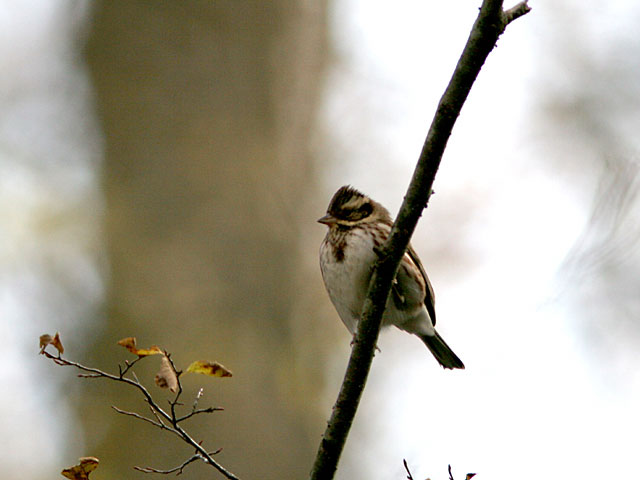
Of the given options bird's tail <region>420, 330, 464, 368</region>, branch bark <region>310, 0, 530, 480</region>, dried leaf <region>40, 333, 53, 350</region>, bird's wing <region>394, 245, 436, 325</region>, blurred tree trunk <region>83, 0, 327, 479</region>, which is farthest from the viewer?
blurred tree trunk <region>83, 0, 327, 479</region>

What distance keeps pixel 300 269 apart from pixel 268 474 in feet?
6.16

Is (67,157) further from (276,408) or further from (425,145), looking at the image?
(425,145)

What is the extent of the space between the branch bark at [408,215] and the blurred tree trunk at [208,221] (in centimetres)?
288

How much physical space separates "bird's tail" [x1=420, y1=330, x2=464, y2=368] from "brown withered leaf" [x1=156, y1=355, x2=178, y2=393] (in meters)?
3.01

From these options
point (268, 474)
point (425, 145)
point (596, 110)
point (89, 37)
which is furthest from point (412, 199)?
point (596, 110)

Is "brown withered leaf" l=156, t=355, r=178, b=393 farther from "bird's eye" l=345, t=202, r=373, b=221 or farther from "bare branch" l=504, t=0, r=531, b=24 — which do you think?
"bird's eye" l=345, t=202, r=373, b=221

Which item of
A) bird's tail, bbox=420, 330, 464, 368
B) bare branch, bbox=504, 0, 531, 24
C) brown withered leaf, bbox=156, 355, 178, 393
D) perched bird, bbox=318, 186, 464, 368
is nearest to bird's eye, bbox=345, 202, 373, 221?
perched bird, bbox=318, 186, 464, 368

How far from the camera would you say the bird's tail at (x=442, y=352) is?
20.0 feet

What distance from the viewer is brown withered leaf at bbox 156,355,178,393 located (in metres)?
3.35

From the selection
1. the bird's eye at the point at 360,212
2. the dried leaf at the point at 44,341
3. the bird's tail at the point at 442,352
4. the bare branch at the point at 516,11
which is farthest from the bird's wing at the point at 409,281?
the dried leaf at the point at 44,341

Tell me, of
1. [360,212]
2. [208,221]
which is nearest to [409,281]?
[360,212]

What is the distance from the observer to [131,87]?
7.12m

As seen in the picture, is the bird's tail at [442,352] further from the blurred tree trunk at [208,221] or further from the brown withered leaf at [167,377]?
the brown withered leaf at [167,377]

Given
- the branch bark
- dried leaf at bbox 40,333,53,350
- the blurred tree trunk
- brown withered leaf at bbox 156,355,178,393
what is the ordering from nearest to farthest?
the branch bark
brown withered leaf at bbox 156,355,178,393
dried leaf at bbox 40,333,53,350
the blurred tree trunk
